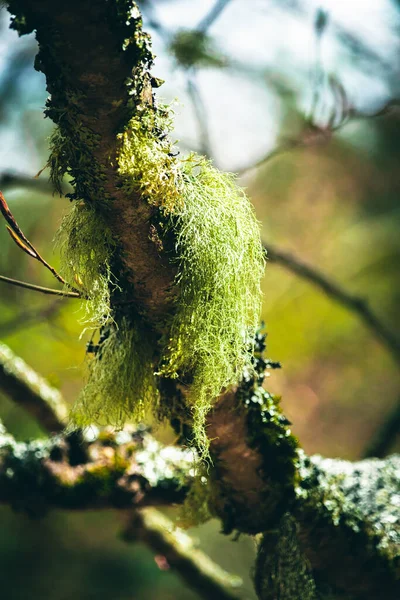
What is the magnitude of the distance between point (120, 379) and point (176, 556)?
1.26m

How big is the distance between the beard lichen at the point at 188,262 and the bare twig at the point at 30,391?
925 mm

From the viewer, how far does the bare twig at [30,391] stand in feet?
5.71

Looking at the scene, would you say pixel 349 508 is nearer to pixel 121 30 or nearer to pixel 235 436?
pixel 235 436

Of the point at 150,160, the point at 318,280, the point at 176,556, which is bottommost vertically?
the point at 176,556

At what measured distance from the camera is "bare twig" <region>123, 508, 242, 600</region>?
1.92 m

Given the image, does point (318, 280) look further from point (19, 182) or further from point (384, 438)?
point (19, 182)

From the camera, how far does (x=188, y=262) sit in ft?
2.73

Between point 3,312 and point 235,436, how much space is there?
2269 millimetres

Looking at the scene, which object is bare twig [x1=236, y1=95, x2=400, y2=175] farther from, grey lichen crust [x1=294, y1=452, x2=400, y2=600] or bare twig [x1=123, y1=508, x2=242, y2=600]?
bare twig [x1=123, y1=508, x2=242, y2=600]

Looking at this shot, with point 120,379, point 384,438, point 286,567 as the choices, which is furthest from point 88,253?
point 384,438

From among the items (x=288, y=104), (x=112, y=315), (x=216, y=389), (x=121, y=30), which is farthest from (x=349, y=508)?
(x=288, y=104)

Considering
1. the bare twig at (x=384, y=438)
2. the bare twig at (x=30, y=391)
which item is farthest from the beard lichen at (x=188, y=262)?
the bare twig at (x=384, y=438)

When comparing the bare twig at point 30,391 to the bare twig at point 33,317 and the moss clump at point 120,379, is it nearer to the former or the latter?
the bare twig at point 33,317

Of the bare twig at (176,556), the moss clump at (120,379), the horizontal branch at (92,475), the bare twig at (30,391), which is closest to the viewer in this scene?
the moss clump at (120,379)
